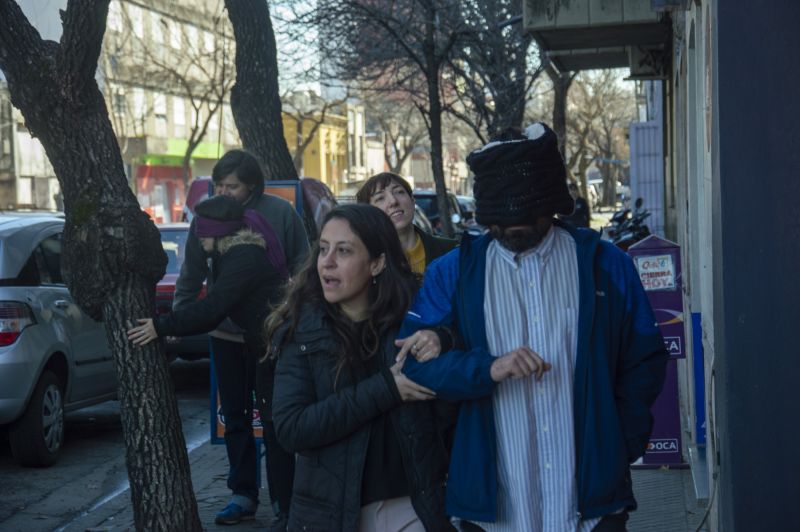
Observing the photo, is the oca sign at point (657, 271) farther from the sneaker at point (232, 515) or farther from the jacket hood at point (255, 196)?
the sneaker at point (232, 515)

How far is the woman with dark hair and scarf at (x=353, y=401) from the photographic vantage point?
334 centimetres

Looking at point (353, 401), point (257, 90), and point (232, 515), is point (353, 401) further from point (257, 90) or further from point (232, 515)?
point (257, 90)

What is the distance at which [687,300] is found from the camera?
28.0 feet

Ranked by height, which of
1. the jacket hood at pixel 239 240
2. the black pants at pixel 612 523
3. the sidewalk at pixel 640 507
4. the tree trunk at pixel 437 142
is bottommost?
the sidewalk at pixel 640 507

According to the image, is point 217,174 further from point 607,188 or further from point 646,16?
point 607,188

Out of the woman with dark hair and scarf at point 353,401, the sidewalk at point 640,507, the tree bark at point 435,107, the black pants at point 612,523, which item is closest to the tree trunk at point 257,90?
the sidewalk at point 640,507

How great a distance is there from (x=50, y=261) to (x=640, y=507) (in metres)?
4.90

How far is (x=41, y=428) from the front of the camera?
859cm

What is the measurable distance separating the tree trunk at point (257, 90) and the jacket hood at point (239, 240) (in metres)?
4.41

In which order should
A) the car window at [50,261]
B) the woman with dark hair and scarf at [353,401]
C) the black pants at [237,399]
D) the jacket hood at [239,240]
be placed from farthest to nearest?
the car window at [50,261]
the black pants at [237,399]
the jacket hood at [239,240]
the woman with dark hair and scarf at [353,401]

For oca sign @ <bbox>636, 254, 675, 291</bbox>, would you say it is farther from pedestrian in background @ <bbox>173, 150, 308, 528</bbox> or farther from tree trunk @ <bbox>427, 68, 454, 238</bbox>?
tree trunk @ <bbox>427, 68, 454, 238</bbox>

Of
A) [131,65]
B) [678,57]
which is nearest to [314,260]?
[678,57]

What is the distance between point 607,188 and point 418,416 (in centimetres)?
7844

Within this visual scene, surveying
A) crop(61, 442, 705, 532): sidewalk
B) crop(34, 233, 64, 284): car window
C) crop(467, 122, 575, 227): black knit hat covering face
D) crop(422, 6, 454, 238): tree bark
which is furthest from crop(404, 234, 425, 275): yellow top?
crop(422, 6, 454, 238): tree bark
